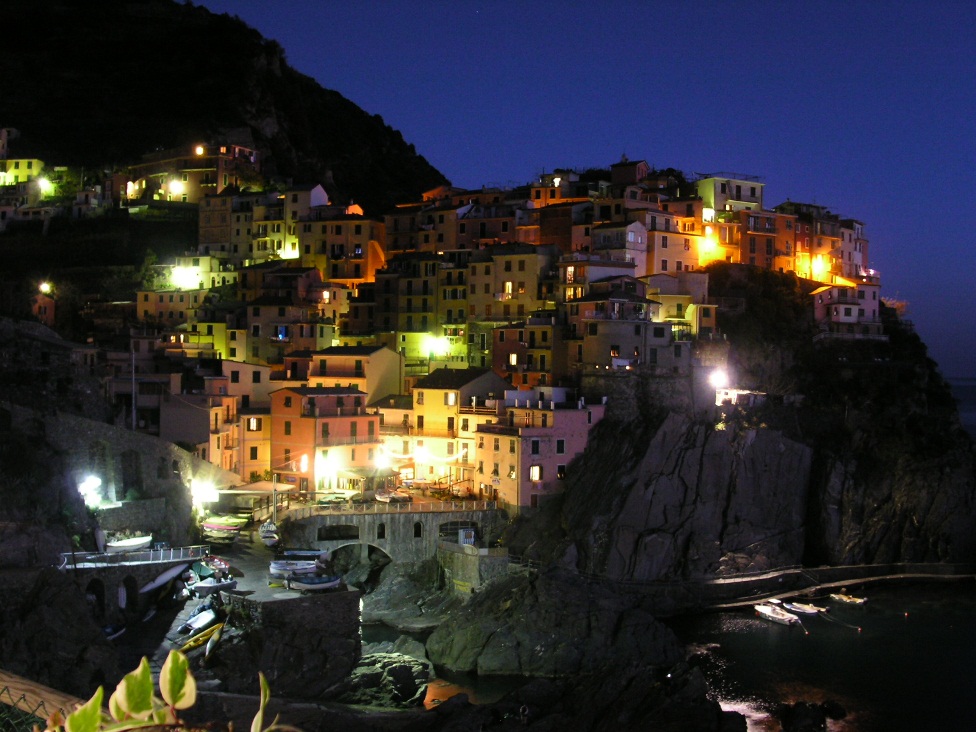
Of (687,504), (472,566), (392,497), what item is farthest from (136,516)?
(687,504)

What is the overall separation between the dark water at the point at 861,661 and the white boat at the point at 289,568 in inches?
569

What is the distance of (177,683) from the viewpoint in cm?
380

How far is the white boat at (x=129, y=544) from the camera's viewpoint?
34750mm

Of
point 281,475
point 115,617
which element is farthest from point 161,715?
point 281,475

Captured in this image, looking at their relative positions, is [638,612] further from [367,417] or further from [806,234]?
[806,234]

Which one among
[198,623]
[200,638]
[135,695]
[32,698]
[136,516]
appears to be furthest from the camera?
[136,516]

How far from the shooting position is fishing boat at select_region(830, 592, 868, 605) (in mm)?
45719

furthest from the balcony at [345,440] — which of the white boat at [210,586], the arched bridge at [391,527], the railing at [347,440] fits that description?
the white boat at [210,586]

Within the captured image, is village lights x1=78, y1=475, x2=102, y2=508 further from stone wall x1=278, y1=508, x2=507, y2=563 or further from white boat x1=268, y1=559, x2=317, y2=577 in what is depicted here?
stone wall x1=278, y1=508, x2=507, y2=563

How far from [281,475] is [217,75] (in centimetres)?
6288

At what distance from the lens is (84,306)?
214ft

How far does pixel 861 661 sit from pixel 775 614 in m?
5.06

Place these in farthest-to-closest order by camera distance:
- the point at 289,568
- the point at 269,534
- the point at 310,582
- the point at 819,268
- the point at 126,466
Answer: the point at 819,268 → the point at 269,534 → the point at 126,466 → the point at 289,568 → the point at 310,582

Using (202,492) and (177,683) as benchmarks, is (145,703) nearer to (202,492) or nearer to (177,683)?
(177,683)
